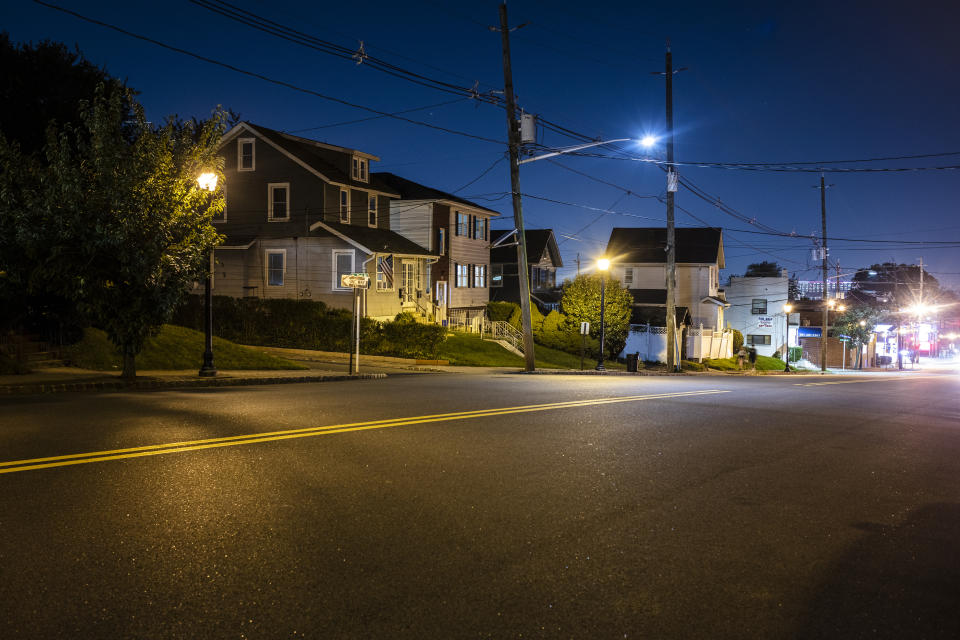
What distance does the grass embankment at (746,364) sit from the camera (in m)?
54.2

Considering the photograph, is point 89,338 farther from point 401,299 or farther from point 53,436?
point 401,299

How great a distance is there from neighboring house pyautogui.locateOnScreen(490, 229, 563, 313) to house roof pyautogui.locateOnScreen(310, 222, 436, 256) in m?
17.6

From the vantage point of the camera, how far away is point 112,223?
16.3m

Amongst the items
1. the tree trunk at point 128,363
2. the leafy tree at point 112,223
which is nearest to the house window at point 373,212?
the leafy tree at point 112,223

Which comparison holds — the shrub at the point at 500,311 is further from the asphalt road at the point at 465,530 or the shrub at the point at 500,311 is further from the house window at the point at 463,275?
the asphalt road at the point at 465,530

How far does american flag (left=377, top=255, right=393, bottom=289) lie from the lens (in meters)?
34.7

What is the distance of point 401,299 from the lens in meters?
40.6

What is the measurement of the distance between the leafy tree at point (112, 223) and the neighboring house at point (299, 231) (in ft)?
62.5

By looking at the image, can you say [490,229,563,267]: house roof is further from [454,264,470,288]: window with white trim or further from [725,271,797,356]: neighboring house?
[725,271,797,356]: neighboring house

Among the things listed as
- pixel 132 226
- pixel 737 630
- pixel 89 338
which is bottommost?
pixel 737 630

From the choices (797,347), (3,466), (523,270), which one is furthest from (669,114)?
(797,347)

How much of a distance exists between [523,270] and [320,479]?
23.2 meters

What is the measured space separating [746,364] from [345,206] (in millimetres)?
35498

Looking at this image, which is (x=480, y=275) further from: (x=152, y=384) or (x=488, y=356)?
(x=152, y=384)
